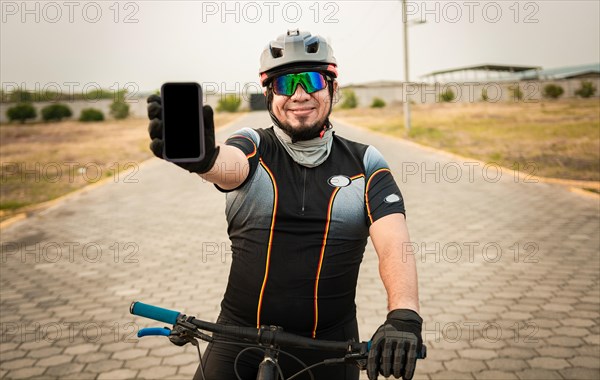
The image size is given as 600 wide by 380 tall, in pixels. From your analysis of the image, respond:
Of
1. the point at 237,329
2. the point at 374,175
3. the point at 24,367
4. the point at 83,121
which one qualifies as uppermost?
the point at 83,121

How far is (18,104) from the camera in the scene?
60.0 m

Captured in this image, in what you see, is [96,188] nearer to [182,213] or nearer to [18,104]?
[182,213]

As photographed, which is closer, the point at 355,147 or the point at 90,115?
the point at 355,147

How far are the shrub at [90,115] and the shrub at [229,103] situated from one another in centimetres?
1878

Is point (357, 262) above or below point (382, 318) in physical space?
above

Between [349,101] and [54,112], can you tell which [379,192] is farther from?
[349,101]

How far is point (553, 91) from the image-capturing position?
57.4 meters

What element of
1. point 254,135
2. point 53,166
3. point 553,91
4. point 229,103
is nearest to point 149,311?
point 254,135

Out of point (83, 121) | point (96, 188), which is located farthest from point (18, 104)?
point (96, 188)

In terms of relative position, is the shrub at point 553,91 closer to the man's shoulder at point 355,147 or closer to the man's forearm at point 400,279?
the man's shoulder at point 355,147

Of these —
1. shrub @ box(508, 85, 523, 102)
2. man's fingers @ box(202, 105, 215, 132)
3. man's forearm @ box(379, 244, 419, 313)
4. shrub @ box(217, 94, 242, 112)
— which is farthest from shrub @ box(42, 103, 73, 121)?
man's fingers @ box(202, 105, 215, 132)

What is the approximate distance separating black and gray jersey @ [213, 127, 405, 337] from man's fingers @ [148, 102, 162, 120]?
76 centimetres

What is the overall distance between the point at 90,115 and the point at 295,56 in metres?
65.6

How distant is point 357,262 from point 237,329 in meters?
0.75
